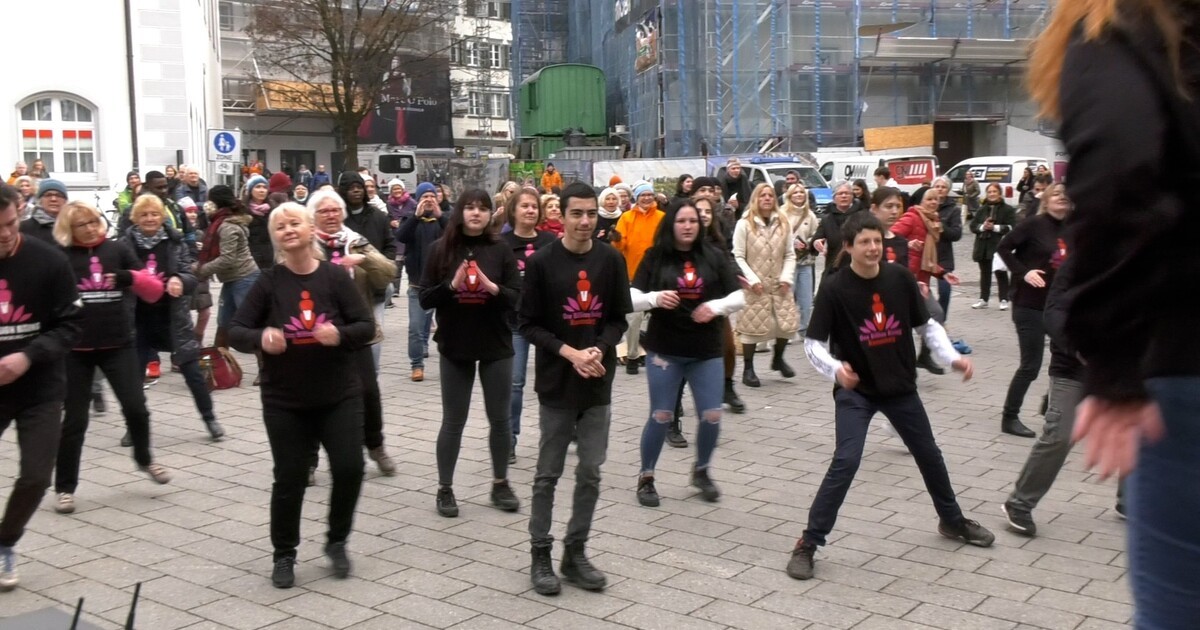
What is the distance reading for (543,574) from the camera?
5.49 meters

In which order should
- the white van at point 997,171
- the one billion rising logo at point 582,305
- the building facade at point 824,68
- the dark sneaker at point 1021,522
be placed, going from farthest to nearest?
the building facade at point 824,68 → the white van at point 997,171 → the dark sneaker at point 1021,522 → the one billion rising logo at point 582,305

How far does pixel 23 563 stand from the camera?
6039 mm

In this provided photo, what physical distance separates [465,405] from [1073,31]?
5309 mm

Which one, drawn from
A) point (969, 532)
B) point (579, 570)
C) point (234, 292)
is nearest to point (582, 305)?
point (579, 570)

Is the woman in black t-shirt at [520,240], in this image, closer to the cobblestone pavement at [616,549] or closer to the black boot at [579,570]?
the cobblestone pavement at [616,549]

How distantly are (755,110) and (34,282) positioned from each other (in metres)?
37.5

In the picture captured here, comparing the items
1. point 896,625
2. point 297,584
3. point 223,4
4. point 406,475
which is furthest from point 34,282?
point 223,4

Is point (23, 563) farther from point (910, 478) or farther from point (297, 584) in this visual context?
point (910, 478)

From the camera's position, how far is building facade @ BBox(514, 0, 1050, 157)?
41.1 metres

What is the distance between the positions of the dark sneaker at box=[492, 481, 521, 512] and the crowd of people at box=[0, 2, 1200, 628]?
0.07 ft

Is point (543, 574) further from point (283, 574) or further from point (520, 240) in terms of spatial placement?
point (520, 240)

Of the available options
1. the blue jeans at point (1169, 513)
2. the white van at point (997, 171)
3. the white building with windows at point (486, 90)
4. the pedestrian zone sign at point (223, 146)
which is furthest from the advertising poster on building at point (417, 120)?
the blue jeans at point (1169, 513)

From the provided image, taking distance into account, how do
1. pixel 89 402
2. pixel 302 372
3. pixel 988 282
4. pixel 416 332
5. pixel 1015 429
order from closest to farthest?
pixel 302 372 → pixel 89 402 → pixel 1015 429 → pixel 416 332 → pixel 988 282

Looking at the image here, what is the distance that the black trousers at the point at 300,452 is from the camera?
5.50 m
